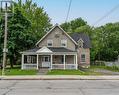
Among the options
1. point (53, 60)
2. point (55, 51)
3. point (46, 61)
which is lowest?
point (46, 61)

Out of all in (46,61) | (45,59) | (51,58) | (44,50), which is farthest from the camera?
(45,59)

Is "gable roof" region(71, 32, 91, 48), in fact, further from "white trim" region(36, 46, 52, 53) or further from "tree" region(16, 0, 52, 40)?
"white trim" region(36, 46, 52, 53)

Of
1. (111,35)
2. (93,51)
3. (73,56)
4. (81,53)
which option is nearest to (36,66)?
(73,56)

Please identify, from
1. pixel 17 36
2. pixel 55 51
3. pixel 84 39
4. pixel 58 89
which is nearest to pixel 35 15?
pixel 84 39

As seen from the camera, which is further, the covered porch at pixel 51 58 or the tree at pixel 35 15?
the tree at pixel 35 15

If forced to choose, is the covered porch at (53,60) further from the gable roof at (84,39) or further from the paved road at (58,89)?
the paved road at (58,89)

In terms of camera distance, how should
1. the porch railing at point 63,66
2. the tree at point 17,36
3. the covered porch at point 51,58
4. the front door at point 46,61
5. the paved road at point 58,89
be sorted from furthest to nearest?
the front door at point 46,61
the tree at point 17,36
the porch railing at point 63,66
the covered porch at point 51,58
the paved road at point 58,89

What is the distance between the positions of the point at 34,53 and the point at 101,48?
3757 cm

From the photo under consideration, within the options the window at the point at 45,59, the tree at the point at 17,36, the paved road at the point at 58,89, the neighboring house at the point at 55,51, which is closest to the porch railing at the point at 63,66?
the neighboring house at the point at 55,51

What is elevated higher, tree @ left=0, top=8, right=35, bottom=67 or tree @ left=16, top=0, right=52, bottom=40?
tree @ left=16, top=0, right=52, bottom=40

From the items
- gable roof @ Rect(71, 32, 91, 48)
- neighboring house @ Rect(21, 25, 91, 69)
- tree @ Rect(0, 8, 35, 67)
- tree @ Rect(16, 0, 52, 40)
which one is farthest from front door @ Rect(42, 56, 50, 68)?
tree @ Rect(16, 0, 52, 40)

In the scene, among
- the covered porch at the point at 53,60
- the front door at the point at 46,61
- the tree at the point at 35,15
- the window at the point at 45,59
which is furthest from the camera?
the tree at the point at 35,15

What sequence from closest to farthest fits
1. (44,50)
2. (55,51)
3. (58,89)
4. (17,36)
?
(58,89) < (44,50) < (55,51) < (17,36)

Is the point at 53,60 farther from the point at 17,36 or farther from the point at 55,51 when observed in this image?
the point at 17,36
